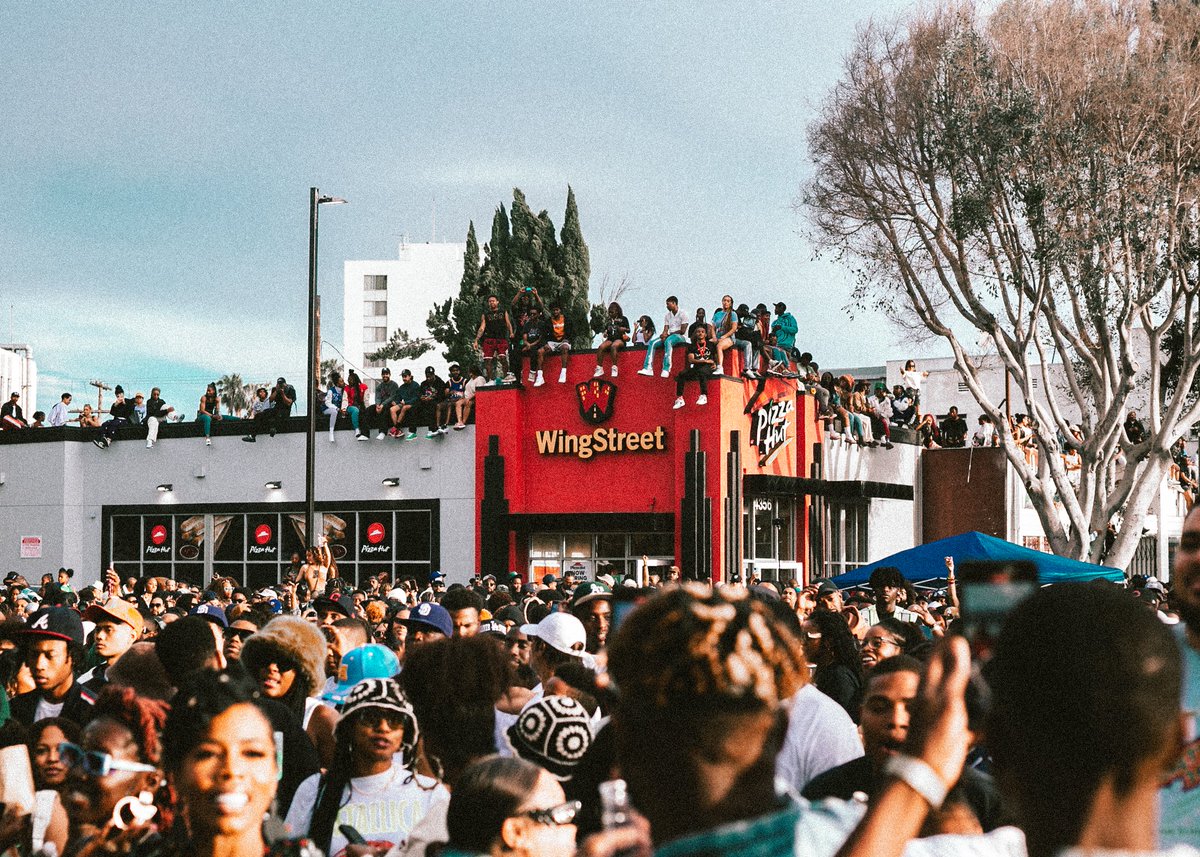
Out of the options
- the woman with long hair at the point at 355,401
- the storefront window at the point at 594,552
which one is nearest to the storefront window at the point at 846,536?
the storefront window at the point at 594,552

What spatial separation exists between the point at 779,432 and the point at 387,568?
9.36 meters

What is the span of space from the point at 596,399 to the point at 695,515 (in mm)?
3306

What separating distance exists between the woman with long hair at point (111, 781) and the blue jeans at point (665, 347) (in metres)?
23.0

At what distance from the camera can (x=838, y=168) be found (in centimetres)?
2547

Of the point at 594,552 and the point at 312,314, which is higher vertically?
the point at 312,314

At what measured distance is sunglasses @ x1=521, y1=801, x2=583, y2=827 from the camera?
3336mm

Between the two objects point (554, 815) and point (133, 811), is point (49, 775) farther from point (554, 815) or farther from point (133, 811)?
point (554, 815)

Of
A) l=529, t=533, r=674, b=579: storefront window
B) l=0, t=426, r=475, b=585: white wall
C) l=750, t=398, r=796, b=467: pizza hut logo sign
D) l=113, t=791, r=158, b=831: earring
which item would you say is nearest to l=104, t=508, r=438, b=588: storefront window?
l=0, t=426, r=475, b=585: white wall

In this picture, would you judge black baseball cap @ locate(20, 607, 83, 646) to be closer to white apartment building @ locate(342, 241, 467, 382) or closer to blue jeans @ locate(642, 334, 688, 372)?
blue jeans @ locate(642, 334, 688, 372)

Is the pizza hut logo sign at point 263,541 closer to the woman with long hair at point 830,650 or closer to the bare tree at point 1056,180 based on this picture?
the bare tree at point 1056,180

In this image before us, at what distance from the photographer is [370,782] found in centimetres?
449

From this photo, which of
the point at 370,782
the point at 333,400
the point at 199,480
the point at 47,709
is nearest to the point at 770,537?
the point at 333,400

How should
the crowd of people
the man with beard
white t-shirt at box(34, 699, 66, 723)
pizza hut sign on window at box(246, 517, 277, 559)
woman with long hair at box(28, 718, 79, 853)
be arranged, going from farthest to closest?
pizza hut sign on window at box(246, 517, 277, 559)
white t-shirt at box(34, 699, 66, 723)
woman with long hair at box(28, 718, 79, 853)
the man with beard
the crowd of people

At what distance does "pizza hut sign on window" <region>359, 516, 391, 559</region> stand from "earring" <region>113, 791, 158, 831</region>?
2692cm
